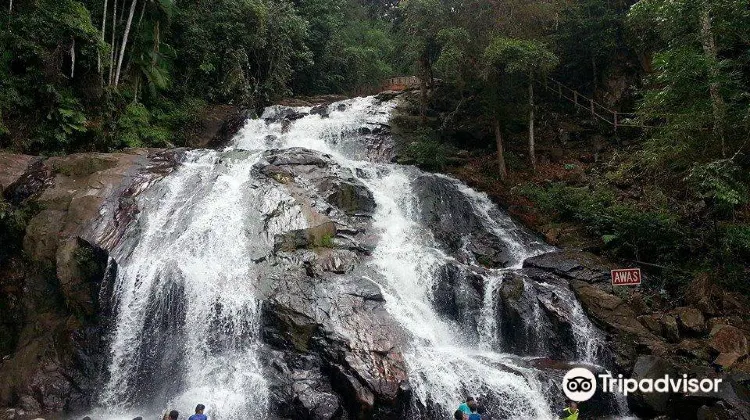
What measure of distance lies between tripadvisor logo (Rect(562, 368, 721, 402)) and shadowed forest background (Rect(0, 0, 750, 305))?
10.6 ft

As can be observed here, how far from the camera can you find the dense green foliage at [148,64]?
14773 millimetres

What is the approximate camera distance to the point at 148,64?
776 inches

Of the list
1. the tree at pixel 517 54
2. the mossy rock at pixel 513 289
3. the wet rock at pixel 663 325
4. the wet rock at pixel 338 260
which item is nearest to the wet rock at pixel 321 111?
the tree at pixel 517 54

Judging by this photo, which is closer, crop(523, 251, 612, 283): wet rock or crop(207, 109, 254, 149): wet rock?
crop(523, 251, 612, 283): wet rock

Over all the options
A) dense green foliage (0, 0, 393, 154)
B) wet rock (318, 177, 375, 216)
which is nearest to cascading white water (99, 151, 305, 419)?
wet rock (318, 177, 375, 216)

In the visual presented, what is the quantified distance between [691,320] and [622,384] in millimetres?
2730

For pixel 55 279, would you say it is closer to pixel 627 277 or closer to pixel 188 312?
pixel 188 312

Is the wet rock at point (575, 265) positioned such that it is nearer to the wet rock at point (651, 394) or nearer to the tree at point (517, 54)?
the wet rock at point (651, 394)

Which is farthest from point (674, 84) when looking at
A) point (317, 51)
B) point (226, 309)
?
point (317, 51)

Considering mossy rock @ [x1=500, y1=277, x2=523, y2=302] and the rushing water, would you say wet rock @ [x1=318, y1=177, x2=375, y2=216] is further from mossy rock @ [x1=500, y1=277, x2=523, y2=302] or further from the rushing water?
mossy rock @ [x1=500, y1=277, x2=523, y2=302]

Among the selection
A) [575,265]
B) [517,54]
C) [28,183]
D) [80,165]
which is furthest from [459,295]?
[28,183]

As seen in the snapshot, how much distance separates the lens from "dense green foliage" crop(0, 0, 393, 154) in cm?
1477

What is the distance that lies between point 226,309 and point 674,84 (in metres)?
12.6

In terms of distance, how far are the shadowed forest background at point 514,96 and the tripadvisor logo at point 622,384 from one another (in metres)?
3.22
